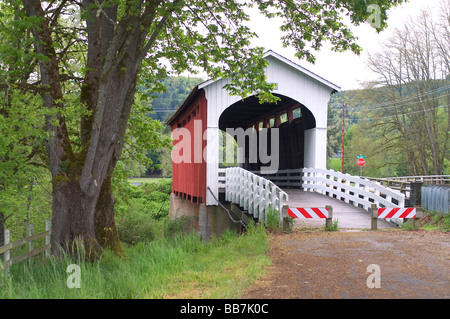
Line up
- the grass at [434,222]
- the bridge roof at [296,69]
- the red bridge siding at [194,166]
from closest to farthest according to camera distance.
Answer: the grass at [434,222] → the bridge roof at [296,69] → the red bridge siding at [194,166]

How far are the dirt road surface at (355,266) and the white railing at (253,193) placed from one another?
48.3 inches

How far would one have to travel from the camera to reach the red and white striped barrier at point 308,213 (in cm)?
945

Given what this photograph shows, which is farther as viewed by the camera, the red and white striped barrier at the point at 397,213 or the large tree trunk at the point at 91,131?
the red and white striped barrier at the point at 397,213

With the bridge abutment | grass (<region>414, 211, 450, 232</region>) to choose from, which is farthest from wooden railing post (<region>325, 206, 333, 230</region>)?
the bridge abutment

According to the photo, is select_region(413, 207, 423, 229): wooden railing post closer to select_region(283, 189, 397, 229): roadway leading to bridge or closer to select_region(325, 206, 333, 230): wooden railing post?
select_region(283, 189, 397, 229): roadway leading to bridge

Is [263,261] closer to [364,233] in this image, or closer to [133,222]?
[364,233]

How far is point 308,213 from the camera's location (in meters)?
9.55

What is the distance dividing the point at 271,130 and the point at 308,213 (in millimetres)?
11474

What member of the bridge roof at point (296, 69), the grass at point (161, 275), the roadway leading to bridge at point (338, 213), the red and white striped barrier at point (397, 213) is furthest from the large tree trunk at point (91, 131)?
A: the bridge roof at point (296, 69)

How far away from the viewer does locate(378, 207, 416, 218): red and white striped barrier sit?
985 centimetres

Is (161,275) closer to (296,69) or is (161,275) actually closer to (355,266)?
(355,266)

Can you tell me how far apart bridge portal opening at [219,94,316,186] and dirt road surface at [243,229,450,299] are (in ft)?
26.9

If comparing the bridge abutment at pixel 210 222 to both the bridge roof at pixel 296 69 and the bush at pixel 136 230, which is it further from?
the bridge roof at pixel 296 69

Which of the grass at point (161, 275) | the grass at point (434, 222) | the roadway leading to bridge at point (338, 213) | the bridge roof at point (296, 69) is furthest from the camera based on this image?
the bridge roof at point (296, 69)
